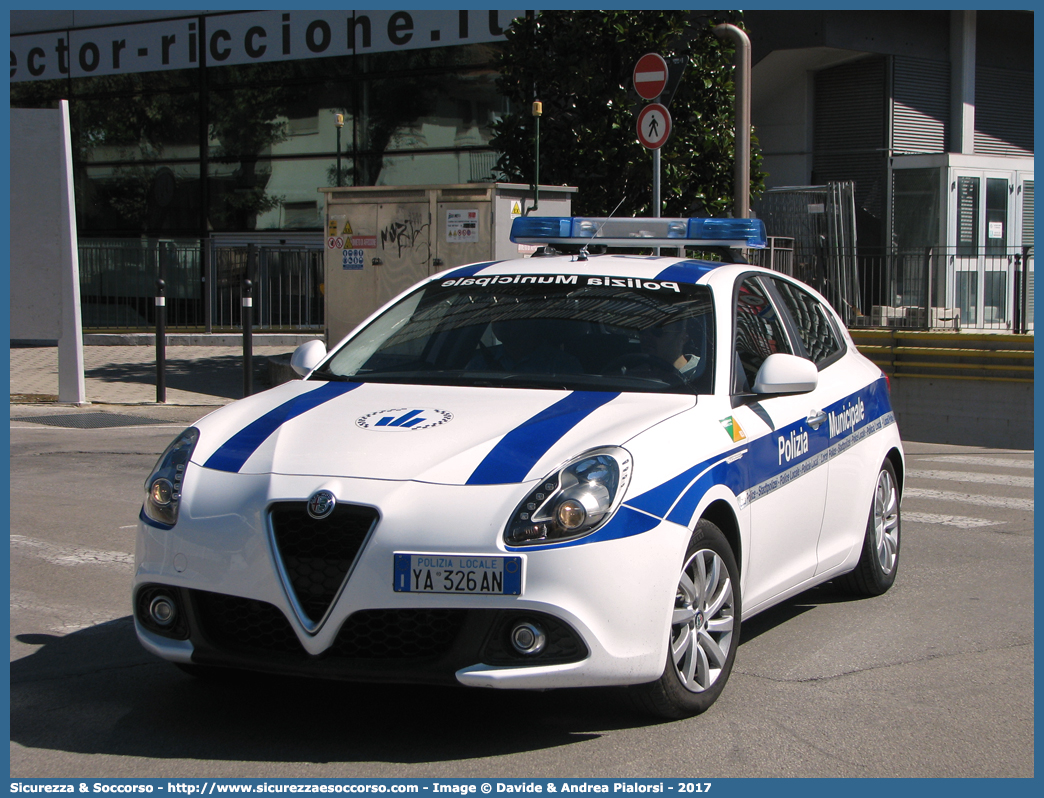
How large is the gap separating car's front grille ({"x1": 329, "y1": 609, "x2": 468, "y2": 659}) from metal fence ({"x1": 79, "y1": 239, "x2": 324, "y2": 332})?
758 inches

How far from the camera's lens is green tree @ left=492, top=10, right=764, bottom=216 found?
16281mm

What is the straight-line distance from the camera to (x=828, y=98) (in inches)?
870

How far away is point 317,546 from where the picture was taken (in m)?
3.84

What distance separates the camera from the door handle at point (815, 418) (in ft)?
17.3

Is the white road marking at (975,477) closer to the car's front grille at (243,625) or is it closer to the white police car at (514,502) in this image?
the white police car at (514,502)

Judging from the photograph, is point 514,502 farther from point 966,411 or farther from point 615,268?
point 966,411

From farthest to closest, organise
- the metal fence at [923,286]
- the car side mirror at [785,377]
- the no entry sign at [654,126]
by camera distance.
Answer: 1. the metal fence at [923,286]
2. the no entry sign at [654,126]
3. the car side mirror at [785,377]

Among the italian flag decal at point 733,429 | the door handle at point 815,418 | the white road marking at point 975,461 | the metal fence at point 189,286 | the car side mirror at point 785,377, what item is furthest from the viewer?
the metal fence at point 189,286

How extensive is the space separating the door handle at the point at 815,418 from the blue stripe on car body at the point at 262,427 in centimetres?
187

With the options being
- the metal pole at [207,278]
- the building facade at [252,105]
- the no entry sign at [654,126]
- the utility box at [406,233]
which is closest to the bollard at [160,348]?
the utility box at [406,233]

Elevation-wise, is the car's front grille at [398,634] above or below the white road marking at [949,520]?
above

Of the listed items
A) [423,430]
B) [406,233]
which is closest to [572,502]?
[423,430]

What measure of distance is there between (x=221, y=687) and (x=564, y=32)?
13330 millimetres

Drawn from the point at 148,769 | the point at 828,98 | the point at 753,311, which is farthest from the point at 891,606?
the point at 828,98
